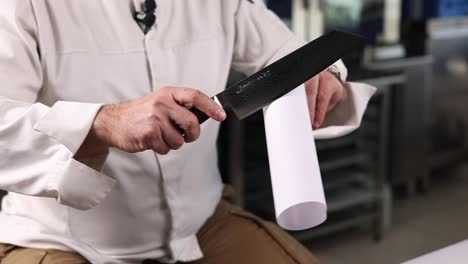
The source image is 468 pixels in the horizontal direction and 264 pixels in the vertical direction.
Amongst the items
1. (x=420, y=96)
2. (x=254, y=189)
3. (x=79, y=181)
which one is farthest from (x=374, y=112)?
(x=79, y=181)

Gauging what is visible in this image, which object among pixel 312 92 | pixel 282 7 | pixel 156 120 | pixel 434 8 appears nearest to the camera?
pixel 156 120

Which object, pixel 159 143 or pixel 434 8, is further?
Result: pixel 434 8

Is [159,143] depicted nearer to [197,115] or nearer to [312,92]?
[197,115]

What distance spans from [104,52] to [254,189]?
1411mm

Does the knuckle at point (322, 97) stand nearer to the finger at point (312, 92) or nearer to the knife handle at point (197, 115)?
the finger at point (312, 92)

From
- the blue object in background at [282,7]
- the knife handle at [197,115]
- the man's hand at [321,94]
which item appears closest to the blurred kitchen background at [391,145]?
the blue object in background at [282,7]

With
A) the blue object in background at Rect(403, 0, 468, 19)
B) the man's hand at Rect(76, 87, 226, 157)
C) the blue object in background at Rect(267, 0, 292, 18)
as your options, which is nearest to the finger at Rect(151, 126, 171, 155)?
the man's hand at Rect(76, 87, 226, 157)

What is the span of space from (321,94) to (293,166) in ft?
0.84

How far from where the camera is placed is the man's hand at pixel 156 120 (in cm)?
76

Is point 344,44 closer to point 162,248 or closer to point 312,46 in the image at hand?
point 312,46

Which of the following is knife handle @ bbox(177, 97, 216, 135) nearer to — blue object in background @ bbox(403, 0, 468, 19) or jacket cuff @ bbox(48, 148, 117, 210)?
jacket cuff @ bbox(48, 148, 117, 210)

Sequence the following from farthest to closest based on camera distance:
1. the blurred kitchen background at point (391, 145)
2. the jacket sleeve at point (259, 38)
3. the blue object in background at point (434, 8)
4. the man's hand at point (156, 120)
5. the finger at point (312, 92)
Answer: the blue object in background at point (434, 8)
the blurred kitchen background at point (391, 145)
the jacket sleeve at point (259, 38)
the finger at point (312, 92)
the man's hand at point (156, 120)

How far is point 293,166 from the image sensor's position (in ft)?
2.56

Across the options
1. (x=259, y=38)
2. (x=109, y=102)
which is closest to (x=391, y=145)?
Result: (x=259, y=38)
